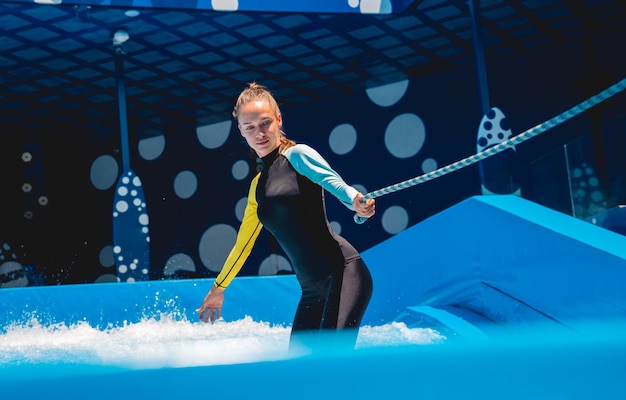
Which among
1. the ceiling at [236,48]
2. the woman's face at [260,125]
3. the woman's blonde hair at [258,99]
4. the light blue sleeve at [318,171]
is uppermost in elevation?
the ceiling at [236,48]

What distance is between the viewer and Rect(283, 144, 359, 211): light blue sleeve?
1994 mm

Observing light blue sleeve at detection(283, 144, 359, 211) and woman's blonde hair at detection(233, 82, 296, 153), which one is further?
woman's blonde hair at detection(233, 82, 296, 153)

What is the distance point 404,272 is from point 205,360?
10.8ft

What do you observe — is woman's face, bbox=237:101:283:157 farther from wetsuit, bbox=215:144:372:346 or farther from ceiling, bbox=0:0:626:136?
ceiling, bbox=0:0:626:136

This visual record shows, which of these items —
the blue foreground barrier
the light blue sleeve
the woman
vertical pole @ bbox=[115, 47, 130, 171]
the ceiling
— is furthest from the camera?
vertical pole @ bbox=[115, 47, 130, 171]

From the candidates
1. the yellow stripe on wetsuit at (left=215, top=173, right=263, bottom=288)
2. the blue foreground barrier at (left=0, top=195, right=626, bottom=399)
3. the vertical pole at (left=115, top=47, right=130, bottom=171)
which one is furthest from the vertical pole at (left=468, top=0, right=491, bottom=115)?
the yellow stripe on wetsuit at (left=215, top=173, right=263, bottom=288)

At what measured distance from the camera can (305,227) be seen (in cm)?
220

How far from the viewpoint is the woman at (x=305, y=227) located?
7.04 feet

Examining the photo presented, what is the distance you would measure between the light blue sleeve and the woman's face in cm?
10

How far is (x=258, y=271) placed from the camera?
1149 cm

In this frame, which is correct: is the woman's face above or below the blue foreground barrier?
above

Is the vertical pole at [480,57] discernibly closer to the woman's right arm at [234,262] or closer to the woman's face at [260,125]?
the woman's right arm at [234,262]

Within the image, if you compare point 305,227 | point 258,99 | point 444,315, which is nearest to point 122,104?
point 444,315

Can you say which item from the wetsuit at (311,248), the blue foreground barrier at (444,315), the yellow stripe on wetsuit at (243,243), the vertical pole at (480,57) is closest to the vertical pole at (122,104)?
the blue foreground barrier at (444,315)
